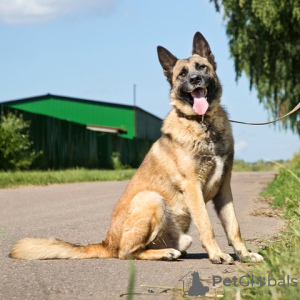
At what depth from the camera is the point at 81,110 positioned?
1713 inches

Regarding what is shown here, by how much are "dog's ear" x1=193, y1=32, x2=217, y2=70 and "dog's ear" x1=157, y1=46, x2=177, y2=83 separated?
276 mm

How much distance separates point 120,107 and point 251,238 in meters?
38.1

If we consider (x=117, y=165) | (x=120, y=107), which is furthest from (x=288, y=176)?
(x=120, y=107)

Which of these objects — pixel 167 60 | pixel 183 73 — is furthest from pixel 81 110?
pixel 183 73

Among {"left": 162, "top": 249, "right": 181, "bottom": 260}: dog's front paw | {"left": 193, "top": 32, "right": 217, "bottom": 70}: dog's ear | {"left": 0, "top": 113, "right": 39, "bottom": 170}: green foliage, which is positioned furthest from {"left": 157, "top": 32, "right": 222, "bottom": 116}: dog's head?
{"left": 0, "top": 113, "right": 39, "bottom": 170}: green foliage

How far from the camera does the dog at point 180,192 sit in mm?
5027

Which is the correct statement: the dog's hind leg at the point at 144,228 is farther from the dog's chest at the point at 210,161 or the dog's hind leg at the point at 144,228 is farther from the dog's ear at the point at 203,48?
the dog's ear at the point at 203,48

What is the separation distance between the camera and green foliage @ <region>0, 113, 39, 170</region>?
2050 cm

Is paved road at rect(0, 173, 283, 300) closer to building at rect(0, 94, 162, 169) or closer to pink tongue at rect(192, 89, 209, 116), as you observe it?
pink tongue at rect(192, 89, 209, 116)

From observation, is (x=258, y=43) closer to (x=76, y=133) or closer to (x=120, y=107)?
(x=76, y=133)

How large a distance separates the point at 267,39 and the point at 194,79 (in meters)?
16.1

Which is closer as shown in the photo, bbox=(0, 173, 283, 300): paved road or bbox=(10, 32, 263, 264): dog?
bbox=(0, 173, 283, 300): paved road

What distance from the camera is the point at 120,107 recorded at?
145 ft

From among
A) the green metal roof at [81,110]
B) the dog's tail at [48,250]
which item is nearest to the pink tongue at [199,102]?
the dog's tail at [48,250]
